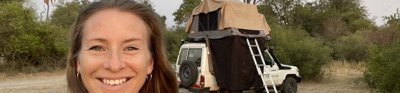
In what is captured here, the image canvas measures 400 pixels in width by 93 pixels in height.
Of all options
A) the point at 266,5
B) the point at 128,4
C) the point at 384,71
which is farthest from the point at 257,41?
the point at 266,5

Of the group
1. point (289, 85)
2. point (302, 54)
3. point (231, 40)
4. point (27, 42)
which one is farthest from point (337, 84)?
point (27, 42)

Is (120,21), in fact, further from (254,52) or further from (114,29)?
(254,52)

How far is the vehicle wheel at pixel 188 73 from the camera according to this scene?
1113cm

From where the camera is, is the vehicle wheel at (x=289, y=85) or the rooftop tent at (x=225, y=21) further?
the vehicle wheel at (x=289, y=85)

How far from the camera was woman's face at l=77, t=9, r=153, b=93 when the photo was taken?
1457mm

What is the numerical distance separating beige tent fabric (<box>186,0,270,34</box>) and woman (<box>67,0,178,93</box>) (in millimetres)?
9827

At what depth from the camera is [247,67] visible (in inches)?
456

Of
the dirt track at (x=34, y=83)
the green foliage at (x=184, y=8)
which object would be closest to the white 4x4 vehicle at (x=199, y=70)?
the dirt track at (x=34, y=83)

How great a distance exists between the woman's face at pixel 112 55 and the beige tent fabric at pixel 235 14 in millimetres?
9942

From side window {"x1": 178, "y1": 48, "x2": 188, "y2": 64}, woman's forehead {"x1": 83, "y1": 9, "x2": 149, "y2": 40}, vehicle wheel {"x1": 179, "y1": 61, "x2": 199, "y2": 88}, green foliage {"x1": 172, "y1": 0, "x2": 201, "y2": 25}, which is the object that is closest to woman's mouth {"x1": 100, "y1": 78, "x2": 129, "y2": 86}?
woman's forehead {"x1": 83, "y1": 9, "x2": 149, "y2": 40}

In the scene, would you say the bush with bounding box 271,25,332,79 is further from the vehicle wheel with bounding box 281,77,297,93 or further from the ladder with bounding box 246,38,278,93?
the ladder with bounding box 246,38,278,93

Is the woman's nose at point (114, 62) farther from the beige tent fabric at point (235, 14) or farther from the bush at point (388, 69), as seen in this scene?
the beige tent fabric at point (235, 14)

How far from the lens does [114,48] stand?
57.9 inches

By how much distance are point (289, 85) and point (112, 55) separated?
38.7ft
